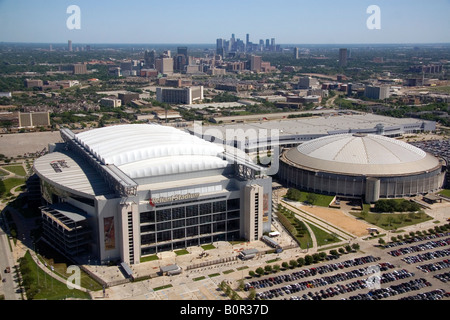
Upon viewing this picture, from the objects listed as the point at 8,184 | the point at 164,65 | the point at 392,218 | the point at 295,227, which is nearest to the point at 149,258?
the point at 295,227

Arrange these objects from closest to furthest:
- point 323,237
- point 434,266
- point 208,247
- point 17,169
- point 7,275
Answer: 1. point 7,275
2. point 434,266
3. point 208,247
4. point 323,237
5. point 17,169

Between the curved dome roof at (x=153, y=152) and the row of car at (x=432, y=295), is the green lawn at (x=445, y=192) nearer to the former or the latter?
the row of car at (x=432, y=295)

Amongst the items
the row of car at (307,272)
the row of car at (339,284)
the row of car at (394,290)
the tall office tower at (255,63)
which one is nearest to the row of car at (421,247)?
the row of car at (307,272)

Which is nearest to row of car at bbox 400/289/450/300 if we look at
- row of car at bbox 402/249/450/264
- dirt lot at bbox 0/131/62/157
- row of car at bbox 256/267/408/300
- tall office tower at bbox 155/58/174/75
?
row of car at bbox 256/267/408/300

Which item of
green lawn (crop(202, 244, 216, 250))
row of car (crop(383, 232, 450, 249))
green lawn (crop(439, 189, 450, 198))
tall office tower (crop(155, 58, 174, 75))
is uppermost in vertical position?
tall office tower (crop(155, 58, 174, 75))

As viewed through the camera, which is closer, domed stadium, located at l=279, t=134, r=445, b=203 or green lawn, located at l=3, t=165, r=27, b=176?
domed stadium, located at l=279, t=134, r=445, b=203

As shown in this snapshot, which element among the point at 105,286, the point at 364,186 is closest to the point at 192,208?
the point at 105,286

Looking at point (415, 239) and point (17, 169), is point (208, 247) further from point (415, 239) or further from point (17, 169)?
point (17, 169)

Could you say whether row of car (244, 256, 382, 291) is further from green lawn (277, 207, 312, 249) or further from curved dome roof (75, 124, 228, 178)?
curved dome roof (75, 124, 228, 178)
